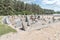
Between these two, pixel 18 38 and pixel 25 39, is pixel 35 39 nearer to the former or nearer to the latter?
pixel 25 39

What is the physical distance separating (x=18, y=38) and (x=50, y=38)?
1.94 m

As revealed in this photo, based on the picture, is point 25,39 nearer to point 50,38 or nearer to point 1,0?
point 50,38

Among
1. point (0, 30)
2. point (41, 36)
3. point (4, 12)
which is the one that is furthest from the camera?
point (4, 12)

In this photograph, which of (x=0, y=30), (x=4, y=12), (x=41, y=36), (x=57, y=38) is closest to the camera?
A: (x=57, y=38)

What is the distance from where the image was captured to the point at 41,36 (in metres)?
10.3

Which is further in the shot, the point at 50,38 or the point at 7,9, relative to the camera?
the point at 7,9

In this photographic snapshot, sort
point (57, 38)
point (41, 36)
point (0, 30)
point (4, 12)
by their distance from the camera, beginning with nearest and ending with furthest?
1. point (57, 38)
2. point (41, 36)
3. point (0, 30)
4. point (4, 12)

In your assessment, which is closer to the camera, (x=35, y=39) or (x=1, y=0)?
(x=35, y=39)

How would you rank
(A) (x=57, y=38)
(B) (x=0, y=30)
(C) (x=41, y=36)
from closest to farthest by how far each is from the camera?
1. (A) (x=57, y=38)
2. (C) (x=41, y=36)
3. (B) (x=0, y=30)

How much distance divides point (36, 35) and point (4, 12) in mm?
49172

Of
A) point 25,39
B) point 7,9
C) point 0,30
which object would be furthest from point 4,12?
point 25,39

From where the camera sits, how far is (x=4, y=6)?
200 feet

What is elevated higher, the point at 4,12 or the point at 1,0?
the point at 1,0

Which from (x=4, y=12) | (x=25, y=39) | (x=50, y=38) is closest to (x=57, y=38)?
(x=50, y=38)
